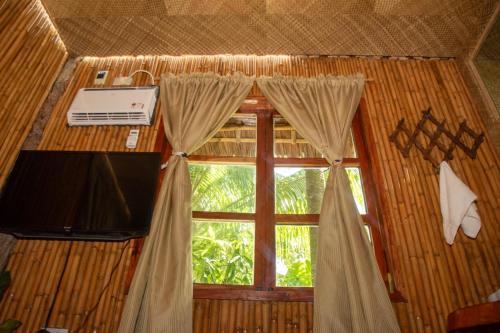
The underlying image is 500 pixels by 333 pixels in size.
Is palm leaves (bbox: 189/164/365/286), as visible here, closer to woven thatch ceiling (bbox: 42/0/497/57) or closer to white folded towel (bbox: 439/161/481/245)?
white folded towel (bbox: 439/161/481/245)

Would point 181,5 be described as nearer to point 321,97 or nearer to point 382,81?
point 321,97

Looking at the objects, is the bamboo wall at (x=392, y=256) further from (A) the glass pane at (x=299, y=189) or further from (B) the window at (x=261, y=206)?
(A) the glass pane at (x=299, y=189)

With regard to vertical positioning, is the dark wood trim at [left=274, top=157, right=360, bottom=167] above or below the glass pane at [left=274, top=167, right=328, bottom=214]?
above

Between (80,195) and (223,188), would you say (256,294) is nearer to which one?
(223,188)

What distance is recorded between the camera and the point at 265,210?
1.95 m

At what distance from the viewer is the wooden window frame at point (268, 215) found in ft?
5.49

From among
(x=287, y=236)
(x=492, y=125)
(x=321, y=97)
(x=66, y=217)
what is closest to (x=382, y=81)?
(x=321, y=97)

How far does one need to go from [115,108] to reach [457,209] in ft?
7.71

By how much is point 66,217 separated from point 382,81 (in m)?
2.44

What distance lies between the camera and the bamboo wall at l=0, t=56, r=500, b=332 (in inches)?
64.6

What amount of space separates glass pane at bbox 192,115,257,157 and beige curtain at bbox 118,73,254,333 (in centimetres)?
16

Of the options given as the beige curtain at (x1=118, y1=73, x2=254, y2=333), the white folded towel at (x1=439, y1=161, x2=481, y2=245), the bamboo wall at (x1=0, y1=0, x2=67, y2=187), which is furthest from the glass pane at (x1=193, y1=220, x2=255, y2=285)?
the bamboo wall at (x1=0, y1=0, x2=67, y2=187)

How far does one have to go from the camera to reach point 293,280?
177 centimetres

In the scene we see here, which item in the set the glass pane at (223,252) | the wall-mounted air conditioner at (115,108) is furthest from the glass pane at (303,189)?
the wall-mounted air conditioner at (115,108)
